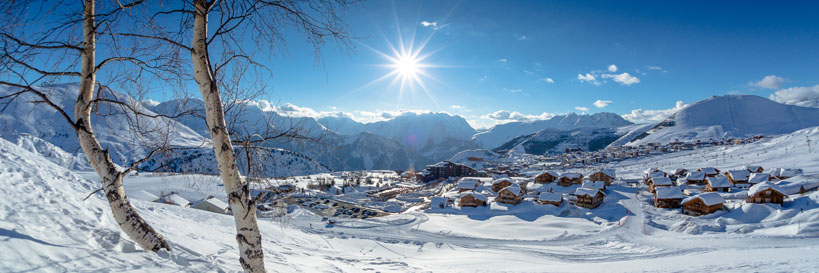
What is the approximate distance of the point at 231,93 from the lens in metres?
3.27

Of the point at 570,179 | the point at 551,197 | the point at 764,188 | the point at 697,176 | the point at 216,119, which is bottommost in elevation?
the point at 551,197

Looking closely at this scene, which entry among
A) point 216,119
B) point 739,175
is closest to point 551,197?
point 739,175

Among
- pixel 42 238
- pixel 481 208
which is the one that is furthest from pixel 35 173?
pixel 481 208

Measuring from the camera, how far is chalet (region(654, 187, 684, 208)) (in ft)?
101

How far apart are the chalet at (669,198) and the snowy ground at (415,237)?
5.20ft

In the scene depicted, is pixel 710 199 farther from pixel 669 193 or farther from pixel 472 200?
pixel 472 200

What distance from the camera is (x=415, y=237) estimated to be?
2273 cm

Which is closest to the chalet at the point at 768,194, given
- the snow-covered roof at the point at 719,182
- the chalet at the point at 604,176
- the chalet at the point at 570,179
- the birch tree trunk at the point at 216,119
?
the snow-covered roof at the point at 719,182

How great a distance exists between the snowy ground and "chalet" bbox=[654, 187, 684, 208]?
159 centimetres

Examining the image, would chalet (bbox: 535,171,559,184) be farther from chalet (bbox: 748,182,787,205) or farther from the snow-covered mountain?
the snow-covered mountain

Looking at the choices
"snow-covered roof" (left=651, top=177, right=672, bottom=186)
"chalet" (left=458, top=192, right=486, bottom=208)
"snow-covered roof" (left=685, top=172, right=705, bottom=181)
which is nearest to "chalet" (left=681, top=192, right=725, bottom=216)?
"snow-covered roof" (left=651, top=177, right=672, bottom=186)

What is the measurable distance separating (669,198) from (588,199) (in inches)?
292

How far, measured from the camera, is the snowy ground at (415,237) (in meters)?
4.05

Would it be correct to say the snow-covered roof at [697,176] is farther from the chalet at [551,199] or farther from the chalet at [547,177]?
the chalet at [551,199]
